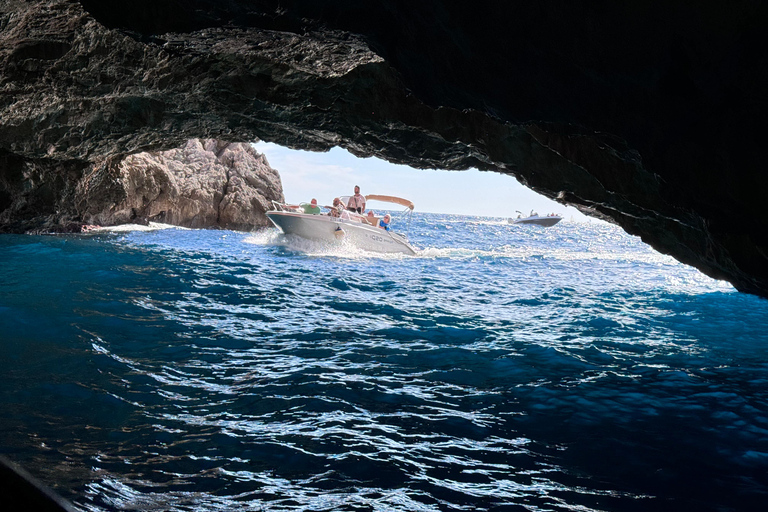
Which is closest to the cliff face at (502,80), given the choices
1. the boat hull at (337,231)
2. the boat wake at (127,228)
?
the boat hull at (337,231)

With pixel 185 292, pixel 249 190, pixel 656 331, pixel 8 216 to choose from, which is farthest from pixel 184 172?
pixel 656 331

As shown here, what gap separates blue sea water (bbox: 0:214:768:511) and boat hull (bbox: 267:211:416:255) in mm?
8925

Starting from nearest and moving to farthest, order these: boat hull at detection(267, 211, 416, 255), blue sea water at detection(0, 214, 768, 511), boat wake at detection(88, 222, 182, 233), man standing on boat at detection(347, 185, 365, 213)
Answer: blue sea water at detection(0, 214, 768, 511) → boat hull at detection(267, 211, 416, 255) → man standing on boat at detection(347, 185, 365, 213) → boat wake at detection(88, 222, 182, 233)

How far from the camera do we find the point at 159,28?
5.18 m

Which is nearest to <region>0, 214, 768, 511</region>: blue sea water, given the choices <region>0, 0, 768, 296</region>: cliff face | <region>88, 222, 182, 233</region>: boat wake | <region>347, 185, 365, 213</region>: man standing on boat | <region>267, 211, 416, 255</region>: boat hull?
<region>0, 0, 768, 296</region>: cliff face

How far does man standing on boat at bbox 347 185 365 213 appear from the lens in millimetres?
21094

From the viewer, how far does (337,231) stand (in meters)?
18.8

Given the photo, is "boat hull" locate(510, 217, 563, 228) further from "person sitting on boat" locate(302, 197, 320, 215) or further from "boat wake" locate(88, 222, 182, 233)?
"person sitting on boat" locate(302, 197, 320, 215)

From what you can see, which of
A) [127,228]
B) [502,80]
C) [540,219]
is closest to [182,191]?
[127,228]

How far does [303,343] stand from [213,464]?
3.08 meters

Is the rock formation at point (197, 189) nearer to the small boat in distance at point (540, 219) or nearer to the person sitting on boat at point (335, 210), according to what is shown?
the person sitting on boat at point (335, 210)

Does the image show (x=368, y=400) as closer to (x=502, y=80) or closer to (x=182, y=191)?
(x=502, y=80)

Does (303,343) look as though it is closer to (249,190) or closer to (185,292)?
(185,292)

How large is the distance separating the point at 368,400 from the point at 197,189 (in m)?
29.9
